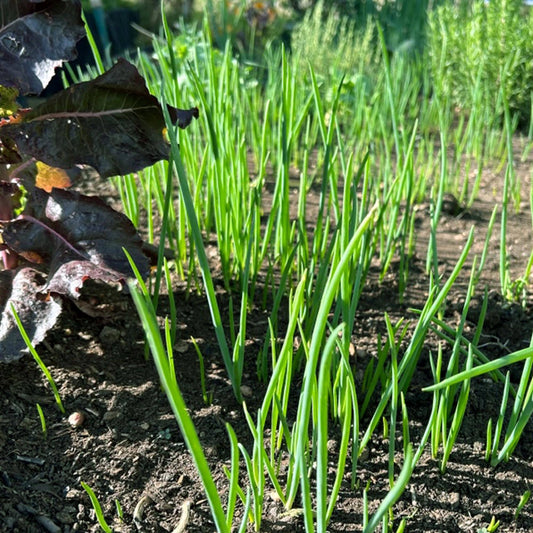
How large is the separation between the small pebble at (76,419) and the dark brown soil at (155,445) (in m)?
0.01

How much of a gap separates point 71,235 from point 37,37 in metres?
0.36

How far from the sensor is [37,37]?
1162 millimetres

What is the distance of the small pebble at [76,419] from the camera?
3.70ft

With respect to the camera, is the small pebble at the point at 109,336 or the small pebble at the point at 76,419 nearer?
the small pebble at the point at 76,419

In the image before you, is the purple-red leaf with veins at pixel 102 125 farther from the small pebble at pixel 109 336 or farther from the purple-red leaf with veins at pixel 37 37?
the small pebble at pixel 109 336

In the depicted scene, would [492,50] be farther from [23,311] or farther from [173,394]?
[173,394]

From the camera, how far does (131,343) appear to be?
53.1 inches

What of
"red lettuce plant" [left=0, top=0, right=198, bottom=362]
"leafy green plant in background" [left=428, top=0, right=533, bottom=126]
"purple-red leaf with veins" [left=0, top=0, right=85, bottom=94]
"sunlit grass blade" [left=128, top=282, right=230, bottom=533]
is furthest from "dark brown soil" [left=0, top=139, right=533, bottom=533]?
"leafy green plant in background" [left=428, top=0, right=533, bottom=126]

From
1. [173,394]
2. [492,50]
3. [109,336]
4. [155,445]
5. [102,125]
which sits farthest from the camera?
[492,50]

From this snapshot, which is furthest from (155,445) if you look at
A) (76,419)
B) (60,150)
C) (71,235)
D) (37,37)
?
(37,37)

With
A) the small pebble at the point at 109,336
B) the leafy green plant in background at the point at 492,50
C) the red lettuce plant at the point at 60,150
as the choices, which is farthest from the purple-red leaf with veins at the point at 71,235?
the leafy green plant in background at the point at 492,50

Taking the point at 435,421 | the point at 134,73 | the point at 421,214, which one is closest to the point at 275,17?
the point at 421,214

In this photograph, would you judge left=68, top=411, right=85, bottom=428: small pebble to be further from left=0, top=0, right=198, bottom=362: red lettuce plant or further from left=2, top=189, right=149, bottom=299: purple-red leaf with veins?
left=2, top=189, right=149, bottom=299: purple-red leaf with veins

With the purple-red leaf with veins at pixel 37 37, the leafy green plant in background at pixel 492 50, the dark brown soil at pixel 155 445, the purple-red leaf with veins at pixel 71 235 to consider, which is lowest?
the dark brown soil at pixel 155 445
